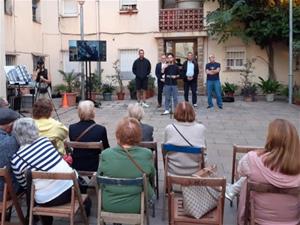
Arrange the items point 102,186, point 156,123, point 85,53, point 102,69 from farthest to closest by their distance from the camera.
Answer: point 102,69, point 85,53, point 156,123, point 102,186

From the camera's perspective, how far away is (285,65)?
1594 centimetres

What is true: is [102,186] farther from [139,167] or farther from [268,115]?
[268,115]

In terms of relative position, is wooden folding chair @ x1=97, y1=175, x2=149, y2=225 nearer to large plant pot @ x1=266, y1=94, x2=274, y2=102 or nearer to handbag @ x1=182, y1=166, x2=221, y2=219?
handbag @ x1=182, y1=166, x2=221, y2=219

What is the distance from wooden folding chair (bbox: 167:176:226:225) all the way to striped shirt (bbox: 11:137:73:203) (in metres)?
0.88

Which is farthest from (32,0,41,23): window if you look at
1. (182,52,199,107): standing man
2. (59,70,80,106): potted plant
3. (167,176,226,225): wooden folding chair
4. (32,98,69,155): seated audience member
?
(167,176,226,225): wooden folding chair

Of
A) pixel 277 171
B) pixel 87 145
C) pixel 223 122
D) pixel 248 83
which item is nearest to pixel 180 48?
pixel 248 83

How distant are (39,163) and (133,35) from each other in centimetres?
→ 1423

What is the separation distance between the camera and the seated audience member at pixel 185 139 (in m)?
3.89

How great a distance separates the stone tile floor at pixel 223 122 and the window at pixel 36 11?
522 cm

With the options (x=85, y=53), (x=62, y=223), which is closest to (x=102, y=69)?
(x=85, y=53)

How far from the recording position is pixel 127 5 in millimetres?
16922

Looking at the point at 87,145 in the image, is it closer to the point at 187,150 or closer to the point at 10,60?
the point at 187,150

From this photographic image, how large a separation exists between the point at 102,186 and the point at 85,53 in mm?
9325

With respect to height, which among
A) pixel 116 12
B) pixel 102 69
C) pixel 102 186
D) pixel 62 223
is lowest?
pixel 62 223
